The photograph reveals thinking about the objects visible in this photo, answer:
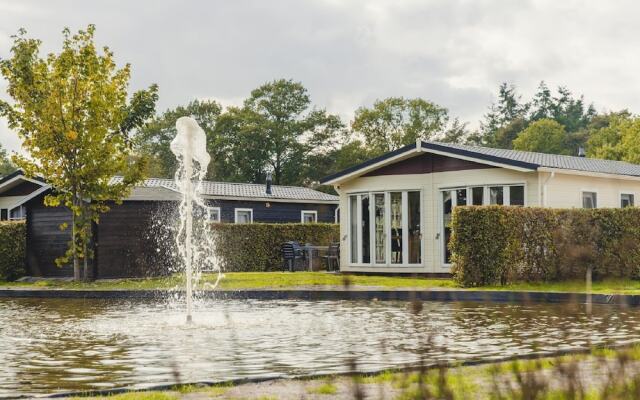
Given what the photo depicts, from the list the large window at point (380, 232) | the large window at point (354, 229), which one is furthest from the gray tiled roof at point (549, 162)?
the large window at point (354, 229)

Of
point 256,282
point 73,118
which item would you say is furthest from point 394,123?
point 256,282

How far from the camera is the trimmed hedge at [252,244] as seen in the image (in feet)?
99.7

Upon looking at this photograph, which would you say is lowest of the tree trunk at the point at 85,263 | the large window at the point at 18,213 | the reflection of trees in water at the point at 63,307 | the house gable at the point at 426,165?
the reflection of trees in water at the point at 63,307

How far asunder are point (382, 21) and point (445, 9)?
10.2 feet

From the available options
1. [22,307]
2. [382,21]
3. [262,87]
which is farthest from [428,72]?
[262,87]

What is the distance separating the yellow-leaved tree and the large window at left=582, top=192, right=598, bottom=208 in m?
12.6

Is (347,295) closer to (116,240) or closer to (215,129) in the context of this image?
(116,240)

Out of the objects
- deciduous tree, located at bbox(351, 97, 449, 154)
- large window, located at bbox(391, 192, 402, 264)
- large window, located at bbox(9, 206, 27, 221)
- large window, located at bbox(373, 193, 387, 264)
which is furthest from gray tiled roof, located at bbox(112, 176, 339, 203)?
deciduous tree, located at bbox(351, 97, 449, 154)

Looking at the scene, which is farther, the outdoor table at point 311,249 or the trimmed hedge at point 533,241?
the outdoor table at point 311,249

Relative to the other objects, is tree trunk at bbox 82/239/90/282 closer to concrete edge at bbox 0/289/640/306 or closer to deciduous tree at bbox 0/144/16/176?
concrete edge at bbox 0/289/640/306

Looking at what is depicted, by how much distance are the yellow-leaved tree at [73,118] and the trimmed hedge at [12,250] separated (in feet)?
13.6

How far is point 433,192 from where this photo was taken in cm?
2550

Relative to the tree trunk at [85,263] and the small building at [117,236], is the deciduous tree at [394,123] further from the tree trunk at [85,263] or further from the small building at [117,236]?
the tree trunk at [85,263]

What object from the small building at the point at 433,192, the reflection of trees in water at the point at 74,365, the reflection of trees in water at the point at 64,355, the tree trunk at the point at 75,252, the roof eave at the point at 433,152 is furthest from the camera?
the tree trunk at the point at 75,252
